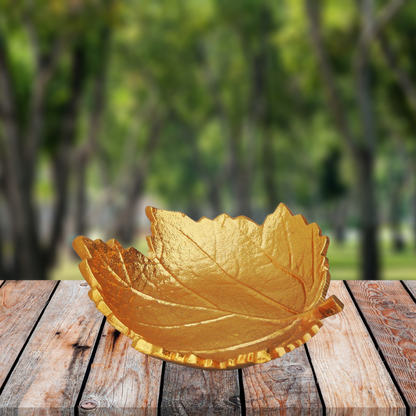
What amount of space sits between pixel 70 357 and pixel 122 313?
0.59 ft

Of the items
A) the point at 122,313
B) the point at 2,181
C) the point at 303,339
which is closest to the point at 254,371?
the point at 303,339

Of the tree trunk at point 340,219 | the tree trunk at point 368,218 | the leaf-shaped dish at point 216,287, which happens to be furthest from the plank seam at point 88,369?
the tree trunk at point 340,219

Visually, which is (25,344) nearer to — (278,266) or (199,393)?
(199,393)

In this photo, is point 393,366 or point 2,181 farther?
point 2,181

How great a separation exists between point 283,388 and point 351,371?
0.46ft

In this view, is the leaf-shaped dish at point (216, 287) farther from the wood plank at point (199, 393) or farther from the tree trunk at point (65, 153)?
the tree trunk at point (65, 153)

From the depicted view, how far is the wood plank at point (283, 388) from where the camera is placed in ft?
2.47

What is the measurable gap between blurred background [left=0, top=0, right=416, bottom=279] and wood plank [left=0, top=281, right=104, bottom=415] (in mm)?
2082

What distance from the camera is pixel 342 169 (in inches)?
134

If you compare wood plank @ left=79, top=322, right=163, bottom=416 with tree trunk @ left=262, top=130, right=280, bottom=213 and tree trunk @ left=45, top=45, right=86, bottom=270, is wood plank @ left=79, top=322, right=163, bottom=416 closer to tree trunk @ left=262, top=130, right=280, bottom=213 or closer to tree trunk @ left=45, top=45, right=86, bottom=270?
tree trunk @ left=45, top=45, right=86, bottom=270

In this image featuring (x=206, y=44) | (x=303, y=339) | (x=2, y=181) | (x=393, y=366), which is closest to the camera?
(x=303, y=339)

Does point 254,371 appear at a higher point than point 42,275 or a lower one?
higher

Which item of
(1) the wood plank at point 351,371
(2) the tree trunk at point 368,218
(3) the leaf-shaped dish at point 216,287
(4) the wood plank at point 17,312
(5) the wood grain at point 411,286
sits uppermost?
(3) the leaf-shaped dish at point 216,287

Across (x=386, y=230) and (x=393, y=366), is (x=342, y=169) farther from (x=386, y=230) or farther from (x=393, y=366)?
(x=393, y=366)
